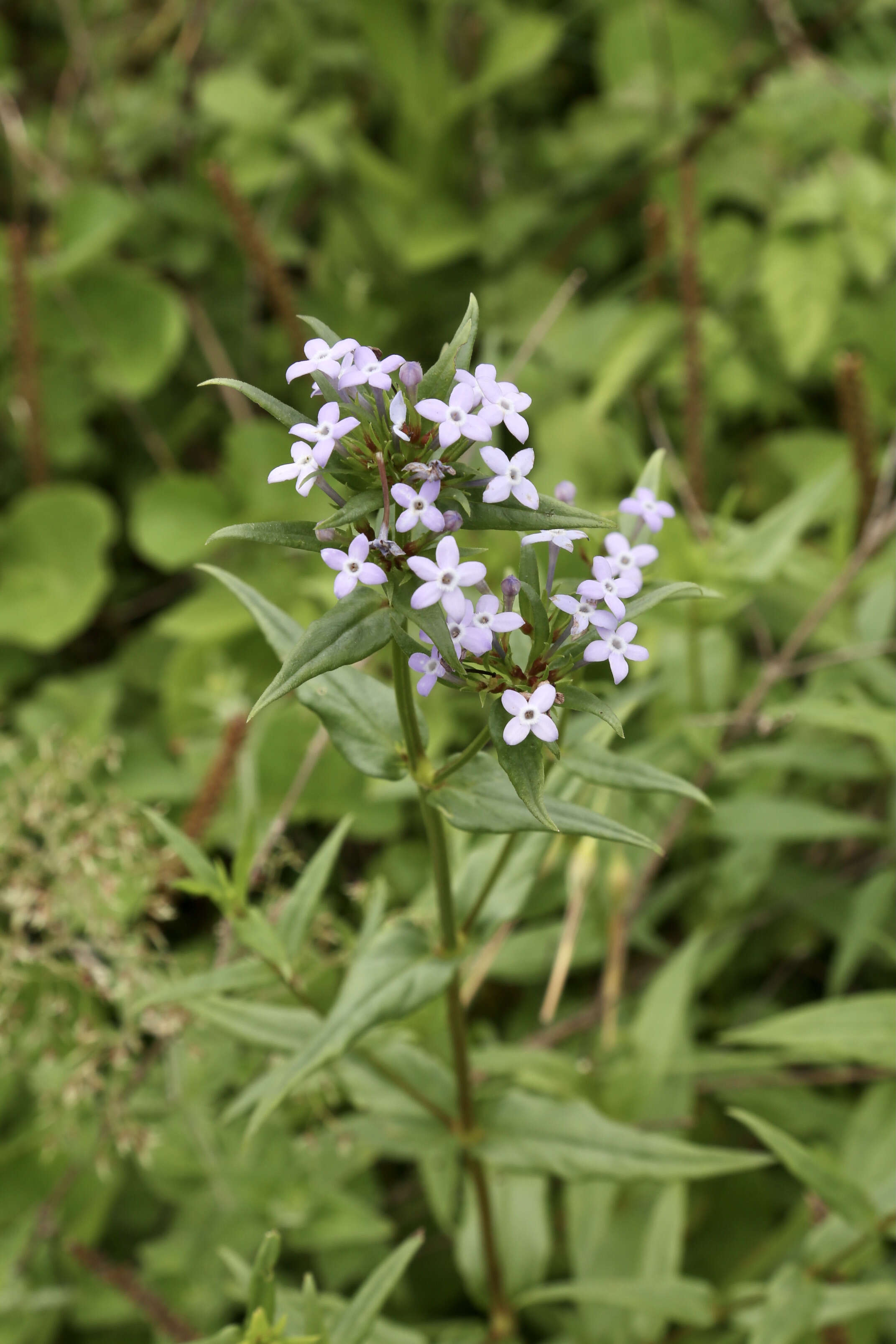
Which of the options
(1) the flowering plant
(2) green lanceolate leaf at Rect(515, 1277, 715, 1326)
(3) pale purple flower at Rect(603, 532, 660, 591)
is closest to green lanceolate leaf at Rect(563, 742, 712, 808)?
(1) the flowering plant

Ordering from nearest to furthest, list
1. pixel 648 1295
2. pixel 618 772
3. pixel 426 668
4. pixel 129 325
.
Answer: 1. pixel 426 668
2. pixel 618 772
3. pixel 648 1295
4. pixel 129 325

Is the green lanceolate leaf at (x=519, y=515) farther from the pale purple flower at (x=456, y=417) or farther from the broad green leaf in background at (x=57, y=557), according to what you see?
the broad green leaf in background at (x=57, y=557)

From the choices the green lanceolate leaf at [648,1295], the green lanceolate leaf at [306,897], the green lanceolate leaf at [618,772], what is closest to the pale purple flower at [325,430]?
the green lanceolate leaf at [618,772]

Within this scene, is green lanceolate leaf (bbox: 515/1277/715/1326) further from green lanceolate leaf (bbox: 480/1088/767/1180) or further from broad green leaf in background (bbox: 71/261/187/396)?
broad green leaf in background (bbox: 71/261/187/396)

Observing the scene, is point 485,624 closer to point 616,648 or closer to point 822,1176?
point 616,648

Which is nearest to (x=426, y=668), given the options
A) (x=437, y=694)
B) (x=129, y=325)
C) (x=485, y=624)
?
(x=485, y=624)

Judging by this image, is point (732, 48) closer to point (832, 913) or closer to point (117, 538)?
point (117, 538)

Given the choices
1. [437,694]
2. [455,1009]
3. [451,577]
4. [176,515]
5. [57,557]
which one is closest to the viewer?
[451,577]
